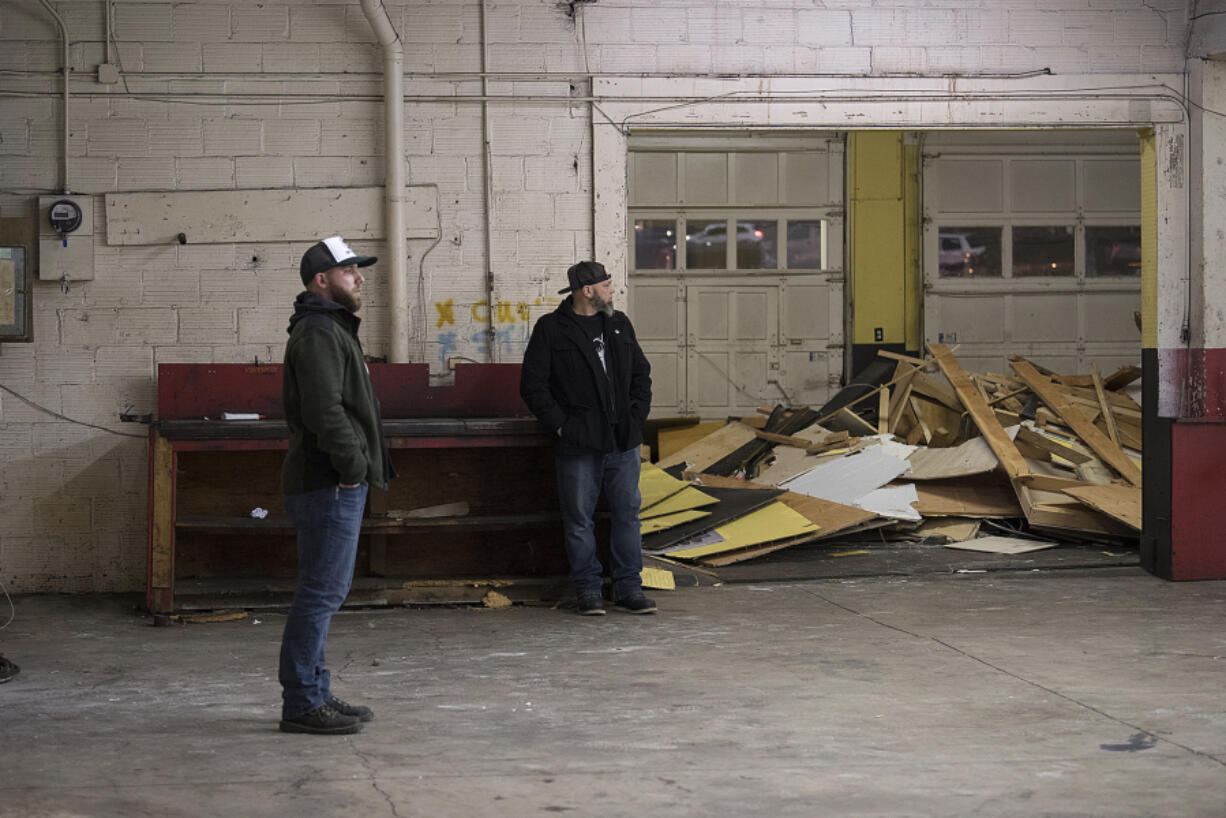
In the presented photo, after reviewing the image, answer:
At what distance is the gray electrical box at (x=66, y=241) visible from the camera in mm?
7324

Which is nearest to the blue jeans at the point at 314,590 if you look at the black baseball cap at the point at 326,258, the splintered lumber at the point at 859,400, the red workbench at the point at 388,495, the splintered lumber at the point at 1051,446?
the black baseball cap at the point at 326,258

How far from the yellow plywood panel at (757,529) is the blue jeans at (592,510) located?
1.35m

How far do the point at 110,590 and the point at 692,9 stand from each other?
4820mm

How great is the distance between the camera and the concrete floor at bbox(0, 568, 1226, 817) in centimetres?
365

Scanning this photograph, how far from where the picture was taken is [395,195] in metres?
7.37

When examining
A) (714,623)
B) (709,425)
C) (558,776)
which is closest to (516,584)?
(714,623)

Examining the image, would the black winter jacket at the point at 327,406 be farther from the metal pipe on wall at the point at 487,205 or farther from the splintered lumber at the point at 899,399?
the splintered lumber at the point at 899,399

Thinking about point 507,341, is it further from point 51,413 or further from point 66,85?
point 66,85

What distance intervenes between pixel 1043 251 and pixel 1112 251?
0.82m

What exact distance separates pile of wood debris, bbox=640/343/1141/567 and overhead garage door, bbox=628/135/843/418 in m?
2.52

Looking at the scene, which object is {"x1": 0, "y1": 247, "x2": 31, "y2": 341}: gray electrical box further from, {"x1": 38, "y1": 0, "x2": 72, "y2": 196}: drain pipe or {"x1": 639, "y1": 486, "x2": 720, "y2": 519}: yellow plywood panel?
{"x1": 639, "y1": 486, "x2": 720, "y2": 519}: yellow plywood panel

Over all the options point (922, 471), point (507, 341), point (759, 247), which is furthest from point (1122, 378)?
point (507, 341)

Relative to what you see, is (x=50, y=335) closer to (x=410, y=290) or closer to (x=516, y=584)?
(x=410, y=290)

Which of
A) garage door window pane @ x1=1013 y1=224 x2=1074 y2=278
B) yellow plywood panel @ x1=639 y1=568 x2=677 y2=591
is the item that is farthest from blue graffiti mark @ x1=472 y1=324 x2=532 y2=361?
garage door window pane @ x1=1013 y1=224 x2=1074 y2=278
